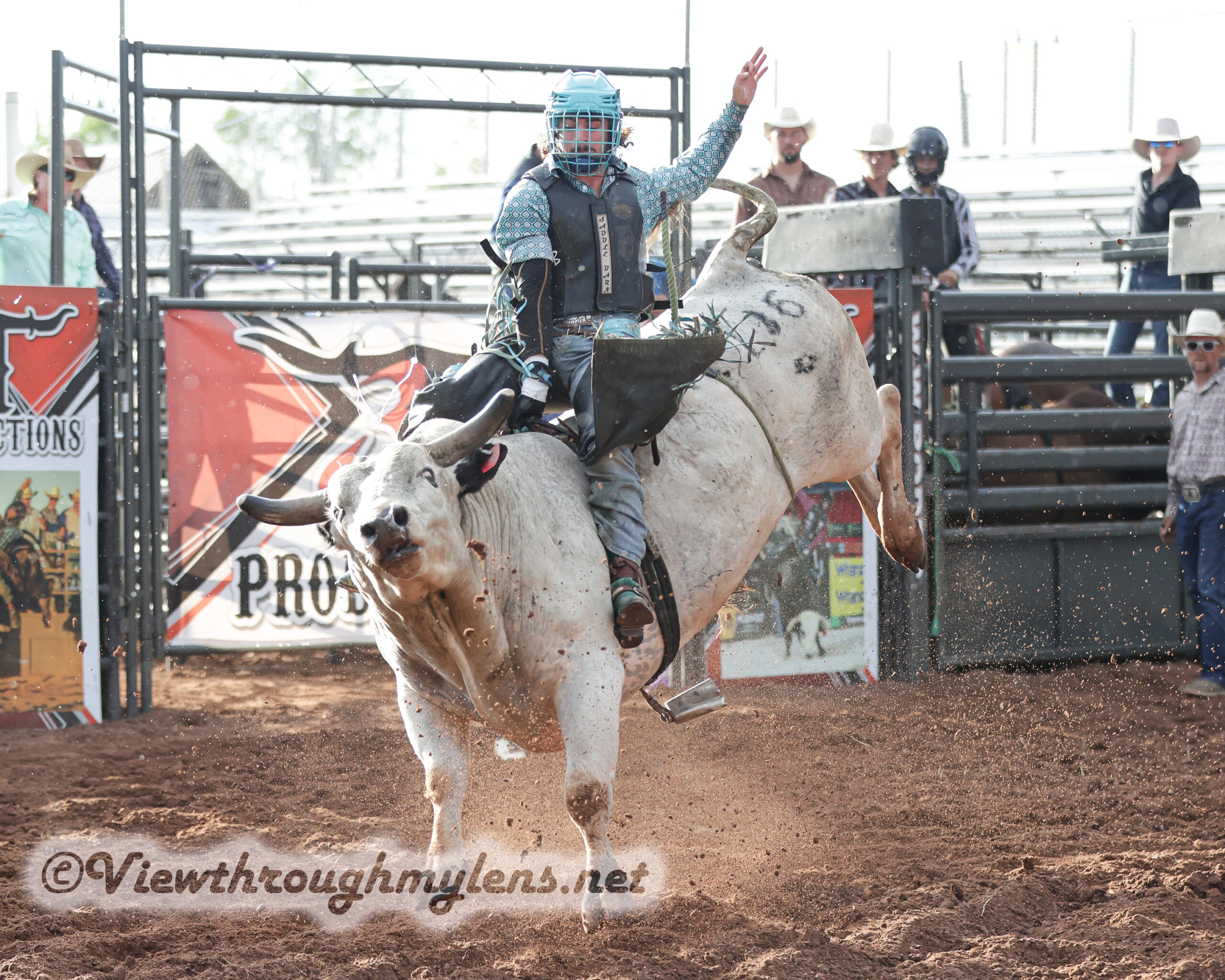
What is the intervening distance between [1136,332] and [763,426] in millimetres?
5579

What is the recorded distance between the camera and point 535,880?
12.7 feet

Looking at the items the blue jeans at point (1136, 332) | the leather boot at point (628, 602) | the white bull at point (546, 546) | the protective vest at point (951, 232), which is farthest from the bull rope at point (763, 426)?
the blue jeans at point (1136, 332)

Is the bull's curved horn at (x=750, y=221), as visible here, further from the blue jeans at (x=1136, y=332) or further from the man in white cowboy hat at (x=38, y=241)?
the blue jeans at (x=1136, y=332)

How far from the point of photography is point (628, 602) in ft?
11.5

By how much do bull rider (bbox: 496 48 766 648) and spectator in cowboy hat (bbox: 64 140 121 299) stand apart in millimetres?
4918

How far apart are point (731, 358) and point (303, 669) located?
12.9ft

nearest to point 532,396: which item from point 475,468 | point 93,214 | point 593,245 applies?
point 593,245

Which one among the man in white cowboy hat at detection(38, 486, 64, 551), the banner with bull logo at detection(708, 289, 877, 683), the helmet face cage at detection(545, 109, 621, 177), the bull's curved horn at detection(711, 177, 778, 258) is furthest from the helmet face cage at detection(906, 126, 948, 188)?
the man in white cowboy hat at detection(38, 486, 64, 551)

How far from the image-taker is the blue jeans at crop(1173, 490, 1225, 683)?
666 centimetres

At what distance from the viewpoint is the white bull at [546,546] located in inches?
122

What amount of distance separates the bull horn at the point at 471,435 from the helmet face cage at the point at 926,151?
5114 mm

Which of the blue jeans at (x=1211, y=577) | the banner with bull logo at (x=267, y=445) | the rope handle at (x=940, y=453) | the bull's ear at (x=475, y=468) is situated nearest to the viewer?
the bull's ear at (x=475, y=468)

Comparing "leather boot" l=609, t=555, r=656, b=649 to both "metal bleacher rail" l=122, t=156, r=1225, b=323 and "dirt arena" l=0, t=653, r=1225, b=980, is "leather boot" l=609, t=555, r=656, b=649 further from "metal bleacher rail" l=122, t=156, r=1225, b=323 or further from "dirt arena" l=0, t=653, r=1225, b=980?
"metal bleacher rail" l=122, t=156, r=1225, b=323

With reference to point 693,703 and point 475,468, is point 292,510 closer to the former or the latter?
point 475,468
